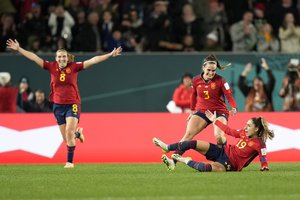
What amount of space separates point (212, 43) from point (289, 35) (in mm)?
2056

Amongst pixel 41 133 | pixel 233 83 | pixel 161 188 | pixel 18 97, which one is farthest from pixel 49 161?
pixel 161 188

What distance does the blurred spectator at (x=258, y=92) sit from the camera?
77.4 ft

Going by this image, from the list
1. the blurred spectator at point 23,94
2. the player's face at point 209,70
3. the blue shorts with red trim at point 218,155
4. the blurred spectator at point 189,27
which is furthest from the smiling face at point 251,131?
the blurred spectator at point 23,94

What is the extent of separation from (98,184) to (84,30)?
37.4 feet

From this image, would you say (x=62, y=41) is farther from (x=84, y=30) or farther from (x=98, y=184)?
(x=98, y=184)

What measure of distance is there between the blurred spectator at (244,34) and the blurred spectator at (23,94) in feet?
18.3

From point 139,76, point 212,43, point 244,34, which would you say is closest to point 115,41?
point 139,76

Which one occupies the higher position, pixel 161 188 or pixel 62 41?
pixel 62 41

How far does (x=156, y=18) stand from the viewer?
971 inches

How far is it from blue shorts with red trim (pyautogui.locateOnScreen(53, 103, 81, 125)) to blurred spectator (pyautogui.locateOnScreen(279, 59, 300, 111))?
765 cm

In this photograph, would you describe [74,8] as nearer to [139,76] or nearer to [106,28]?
[106,28]

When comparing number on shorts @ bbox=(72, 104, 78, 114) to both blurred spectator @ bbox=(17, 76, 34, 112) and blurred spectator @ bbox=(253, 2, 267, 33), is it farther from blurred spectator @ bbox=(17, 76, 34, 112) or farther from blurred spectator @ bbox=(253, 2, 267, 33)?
blurred spectator @ bbox=(253, 2, 267, 33)

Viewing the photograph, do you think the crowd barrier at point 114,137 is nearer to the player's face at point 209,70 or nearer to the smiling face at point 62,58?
the smiling face at point 62,58

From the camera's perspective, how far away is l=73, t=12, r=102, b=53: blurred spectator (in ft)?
80.1
